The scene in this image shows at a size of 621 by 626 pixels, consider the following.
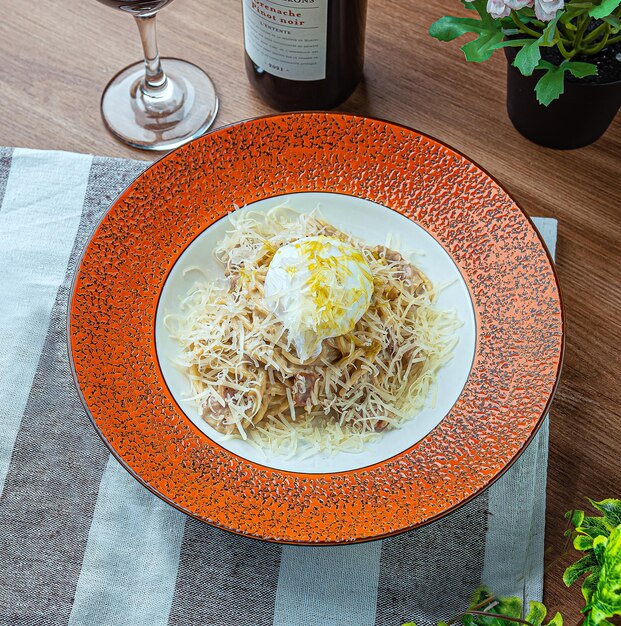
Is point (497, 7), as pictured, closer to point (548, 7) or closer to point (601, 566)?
point (548, 7)

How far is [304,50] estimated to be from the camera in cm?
153

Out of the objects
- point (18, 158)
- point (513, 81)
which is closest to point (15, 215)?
point (18, 158)

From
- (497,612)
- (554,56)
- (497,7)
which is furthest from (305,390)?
(554,56)

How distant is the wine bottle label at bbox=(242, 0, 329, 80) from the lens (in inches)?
57.1

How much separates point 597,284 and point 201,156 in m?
0.77

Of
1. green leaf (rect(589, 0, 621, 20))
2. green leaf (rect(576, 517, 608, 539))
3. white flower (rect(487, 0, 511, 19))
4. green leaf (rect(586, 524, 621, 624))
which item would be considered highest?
green leaf (rect(589, 0, 621, 20))

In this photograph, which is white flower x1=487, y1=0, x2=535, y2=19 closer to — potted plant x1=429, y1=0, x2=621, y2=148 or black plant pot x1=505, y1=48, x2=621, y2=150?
potted plant x1=429, y1=0, x2=621, y2=148

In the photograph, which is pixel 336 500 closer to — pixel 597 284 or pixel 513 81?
pixel 597 284

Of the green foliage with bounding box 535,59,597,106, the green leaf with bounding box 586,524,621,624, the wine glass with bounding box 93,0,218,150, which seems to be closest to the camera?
the green leaf with bounding box 586,524,621,624

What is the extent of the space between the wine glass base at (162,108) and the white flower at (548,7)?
76 centimetres

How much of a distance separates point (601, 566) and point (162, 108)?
1302mm

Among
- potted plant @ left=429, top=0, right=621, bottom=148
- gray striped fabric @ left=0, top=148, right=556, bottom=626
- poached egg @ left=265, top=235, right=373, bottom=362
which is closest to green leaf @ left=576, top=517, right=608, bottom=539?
gray striped fabric @ left=0, top=148, right=556, bottom=626

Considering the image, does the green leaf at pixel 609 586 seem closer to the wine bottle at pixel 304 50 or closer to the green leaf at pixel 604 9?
the green leaf at pixel 604 9

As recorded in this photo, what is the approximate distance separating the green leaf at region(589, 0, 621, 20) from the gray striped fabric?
0.66 metres
